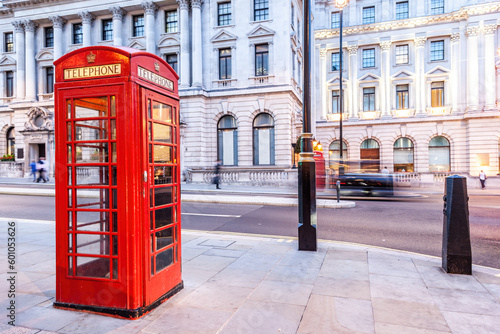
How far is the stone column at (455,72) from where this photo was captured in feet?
102

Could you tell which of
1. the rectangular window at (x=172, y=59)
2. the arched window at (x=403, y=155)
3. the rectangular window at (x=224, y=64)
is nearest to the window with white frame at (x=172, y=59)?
the rectangular window at (x=172, y=59)

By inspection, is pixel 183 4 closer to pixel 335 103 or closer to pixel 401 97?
pixel 335 103

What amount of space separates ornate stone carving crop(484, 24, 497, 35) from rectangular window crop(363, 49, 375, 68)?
9.82m

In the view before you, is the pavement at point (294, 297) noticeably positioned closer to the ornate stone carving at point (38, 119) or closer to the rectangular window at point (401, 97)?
the ornate stone carving at point (38, 119)

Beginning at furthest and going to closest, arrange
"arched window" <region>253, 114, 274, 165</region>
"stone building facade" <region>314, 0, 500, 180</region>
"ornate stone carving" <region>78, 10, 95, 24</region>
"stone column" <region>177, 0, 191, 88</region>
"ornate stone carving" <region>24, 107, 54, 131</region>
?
"ornate stone carving" <region>24, 107, 54, 131</region>, "stone building facade" <region>314, 0, 500, 180</region>, "ornate stone carving" <region>78, 10, 95, 24</region>, "stone column" <region>177, 0, 191, 88</region>, "arched window" <region>253, 114, 274, 165</region>

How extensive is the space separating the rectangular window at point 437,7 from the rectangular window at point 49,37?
125 ft

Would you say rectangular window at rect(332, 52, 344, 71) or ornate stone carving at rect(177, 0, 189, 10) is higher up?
ornate stone carving at rect(177, 0, 189, 10)

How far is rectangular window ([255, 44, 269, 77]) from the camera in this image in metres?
26.0

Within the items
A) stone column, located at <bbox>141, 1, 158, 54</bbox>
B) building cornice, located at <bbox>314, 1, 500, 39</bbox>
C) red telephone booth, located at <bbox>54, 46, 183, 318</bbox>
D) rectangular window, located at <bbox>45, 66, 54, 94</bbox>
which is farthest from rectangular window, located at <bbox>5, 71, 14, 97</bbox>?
red telephone booth, located at <bbox>54, 46, 183, 318</bbox>

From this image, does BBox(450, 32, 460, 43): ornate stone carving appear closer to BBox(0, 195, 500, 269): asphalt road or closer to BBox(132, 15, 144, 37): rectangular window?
BBox(0, 195, 500, 269): asphalt road

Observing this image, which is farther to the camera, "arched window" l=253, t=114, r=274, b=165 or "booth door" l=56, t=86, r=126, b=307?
"arched window" l=253, t=114, r=274, b=165

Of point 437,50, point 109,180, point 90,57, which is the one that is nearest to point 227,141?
point 437,50

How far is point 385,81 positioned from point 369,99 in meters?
2.34

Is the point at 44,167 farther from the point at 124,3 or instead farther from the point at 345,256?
the point at 345,256
